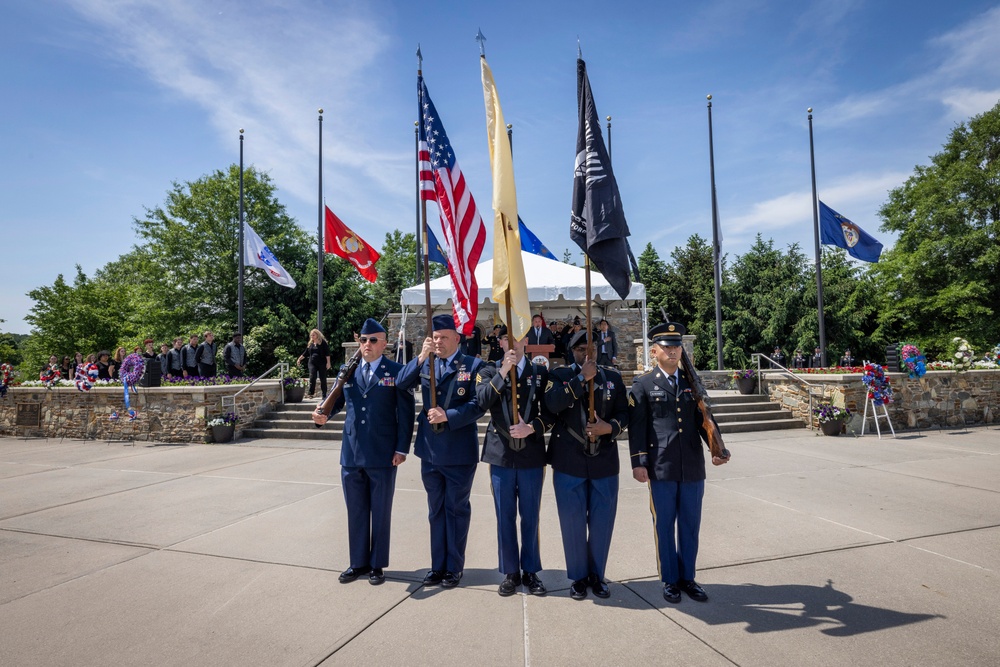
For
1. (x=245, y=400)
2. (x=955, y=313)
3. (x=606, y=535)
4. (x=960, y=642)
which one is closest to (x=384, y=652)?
(x=606, y=535)

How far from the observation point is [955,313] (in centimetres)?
2556

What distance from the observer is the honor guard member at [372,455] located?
3.85 meters

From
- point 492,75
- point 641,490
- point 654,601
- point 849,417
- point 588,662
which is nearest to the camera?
point 588,662

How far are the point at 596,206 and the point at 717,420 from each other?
9.35 meters

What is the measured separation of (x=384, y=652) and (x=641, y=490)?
427 centimetres

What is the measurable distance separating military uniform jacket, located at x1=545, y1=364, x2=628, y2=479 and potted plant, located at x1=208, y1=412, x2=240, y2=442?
31.2 ft

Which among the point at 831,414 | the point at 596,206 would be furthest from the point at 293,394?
the point at 831,414

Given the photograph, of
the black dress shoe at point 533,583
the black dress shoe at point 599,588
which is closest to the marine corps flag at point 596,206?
the black dress shoe at point 599,588

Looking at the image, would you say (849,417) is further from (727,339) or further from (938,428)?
(727,339)

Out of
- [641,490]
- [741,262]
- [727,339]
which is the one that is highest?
[741,262]

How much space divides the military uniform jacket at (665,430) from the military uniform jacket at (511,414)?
2.00ft

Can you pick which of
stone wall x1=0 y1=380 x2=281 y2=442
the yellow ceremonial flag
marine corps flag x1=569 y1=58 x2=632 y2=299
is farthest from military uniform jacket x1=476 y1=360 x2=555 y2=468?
stone wall x1=0 y1=380 x2=281 y2=442

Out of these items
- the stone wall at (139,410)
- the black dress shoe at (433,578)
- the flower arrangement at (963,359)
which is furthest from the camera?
the flower arrangement at (963,359)

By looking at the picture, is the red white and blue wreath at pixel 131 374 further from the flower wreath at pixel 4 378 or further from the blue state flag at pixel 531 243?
the blue state flag at pixel 531 243
